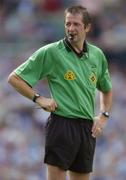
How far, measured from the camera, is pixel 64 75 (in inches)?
182

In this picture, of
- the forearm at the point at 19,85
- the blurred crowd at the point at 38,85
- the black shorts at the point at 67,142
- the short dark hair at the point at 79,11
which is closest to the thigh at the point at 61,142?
the black shorts at the point at 67,142

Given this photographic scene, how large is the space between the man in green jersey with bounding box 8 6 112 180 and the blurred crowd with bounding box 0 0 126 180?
3.50 m

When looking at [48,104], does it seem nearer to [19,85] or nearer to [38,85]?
[19,85]

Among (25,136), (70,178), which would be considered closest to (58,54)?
(70,178)

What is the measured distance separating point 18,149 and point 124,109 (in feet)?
4.25

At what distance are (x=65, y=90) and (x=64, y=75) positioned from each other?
0.10 m

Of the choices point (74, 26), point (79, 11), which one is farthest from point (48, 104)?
point (79, 11)

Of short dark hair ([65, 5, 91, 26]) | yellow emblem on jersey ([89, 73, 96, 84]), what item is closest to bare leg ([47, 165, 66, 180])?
yellow emblem on jersey ([89, 73, 96, 84])

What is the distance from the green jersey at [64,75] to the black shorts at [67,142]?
0.19ft

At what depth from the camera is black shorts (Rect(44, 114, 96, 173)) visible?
461 centimetres

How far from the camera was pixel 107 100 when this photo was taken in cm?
507

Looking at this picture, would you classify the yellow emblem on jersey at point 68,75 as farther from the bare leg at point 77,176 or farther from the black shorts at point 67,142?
the bare leg at point 77,176

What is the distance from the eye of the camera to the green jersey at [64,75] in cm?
462

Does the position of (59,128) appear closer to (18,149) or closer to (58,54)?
(58,54)
